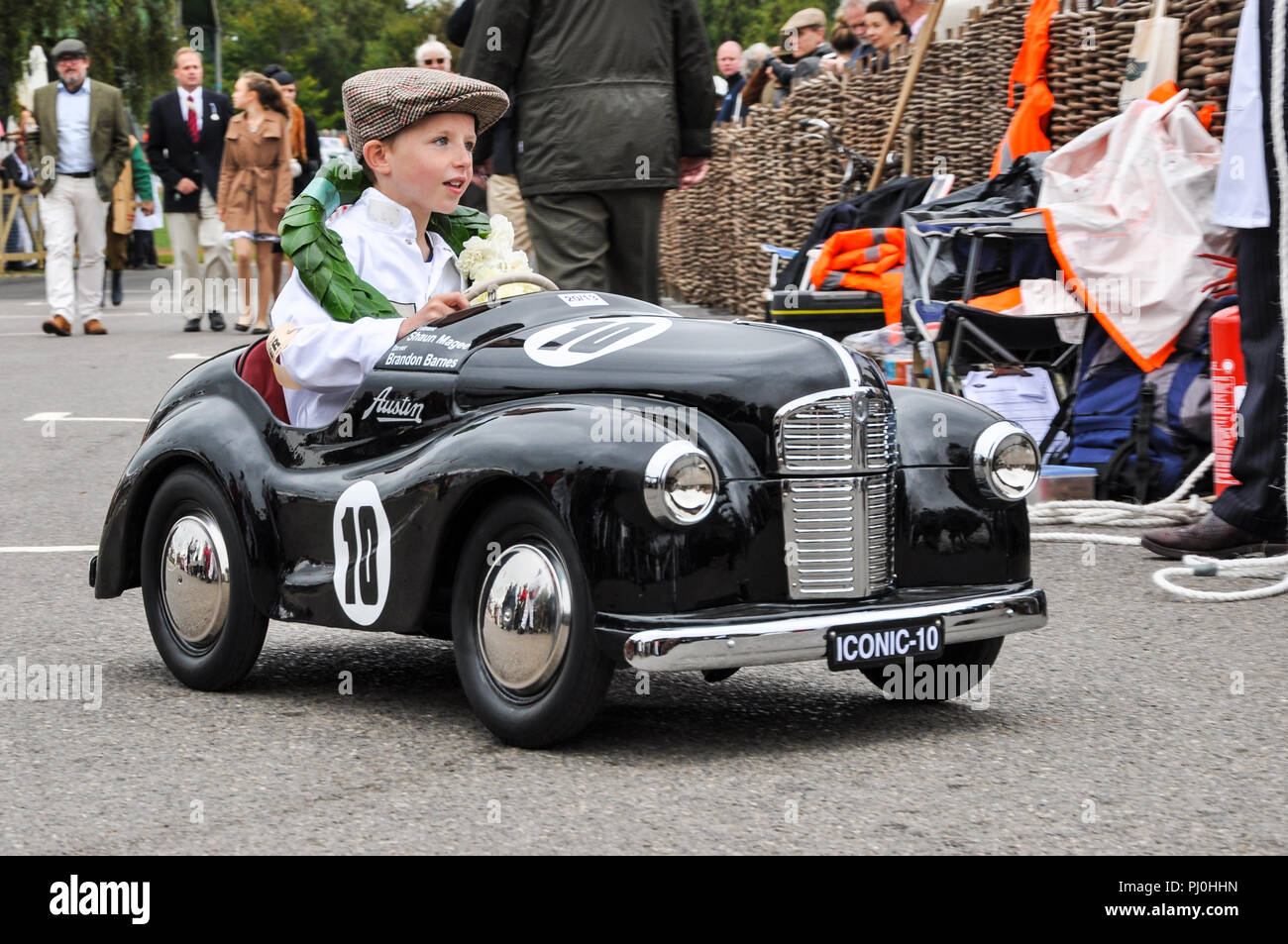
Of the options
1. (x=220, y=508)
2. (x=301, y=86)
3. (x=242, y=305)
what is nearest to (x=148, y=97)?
(x=242, y=305)

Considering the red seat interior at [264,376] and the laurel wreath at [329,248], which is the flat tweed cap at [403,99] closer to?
the laurel wreath at [329,248]

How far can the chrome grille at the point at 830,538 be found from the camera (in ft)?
13.6

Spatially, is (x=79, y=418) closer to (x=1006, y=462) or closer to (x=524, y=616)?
(x=524, y=616)

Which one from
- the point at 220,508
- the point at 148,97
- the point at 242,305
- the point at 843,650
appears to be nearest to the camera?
the point at 843,650

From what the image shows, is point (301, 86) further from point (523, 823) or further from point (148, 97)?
point (523, 823)

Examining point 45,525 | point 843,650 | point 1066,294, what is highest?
point 1066,294

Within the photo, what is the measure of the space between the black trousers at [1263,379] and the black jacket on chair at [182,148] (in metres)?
12.2

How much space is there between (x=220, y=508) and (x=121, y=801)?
120cm

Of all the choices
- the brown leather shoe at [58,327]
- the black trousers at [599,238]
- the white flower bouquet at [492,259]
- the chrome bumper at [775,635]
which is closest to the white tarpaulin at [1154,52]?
the black trousers at [599,238]

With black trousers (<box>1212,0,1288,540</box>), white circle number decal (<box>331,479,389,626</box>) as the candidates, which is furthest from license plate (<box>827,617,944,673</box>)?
black trousers (<box>1212,0,1288,540</box>)

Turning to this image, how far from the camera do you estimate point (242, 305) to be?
18.4 meters

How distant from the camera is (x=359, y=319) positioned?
4.89m

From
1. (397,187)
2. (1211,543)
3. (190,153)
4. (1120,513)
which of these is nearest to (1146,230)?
(1120,513)

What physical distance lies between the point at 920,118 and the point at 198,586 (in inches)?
319
